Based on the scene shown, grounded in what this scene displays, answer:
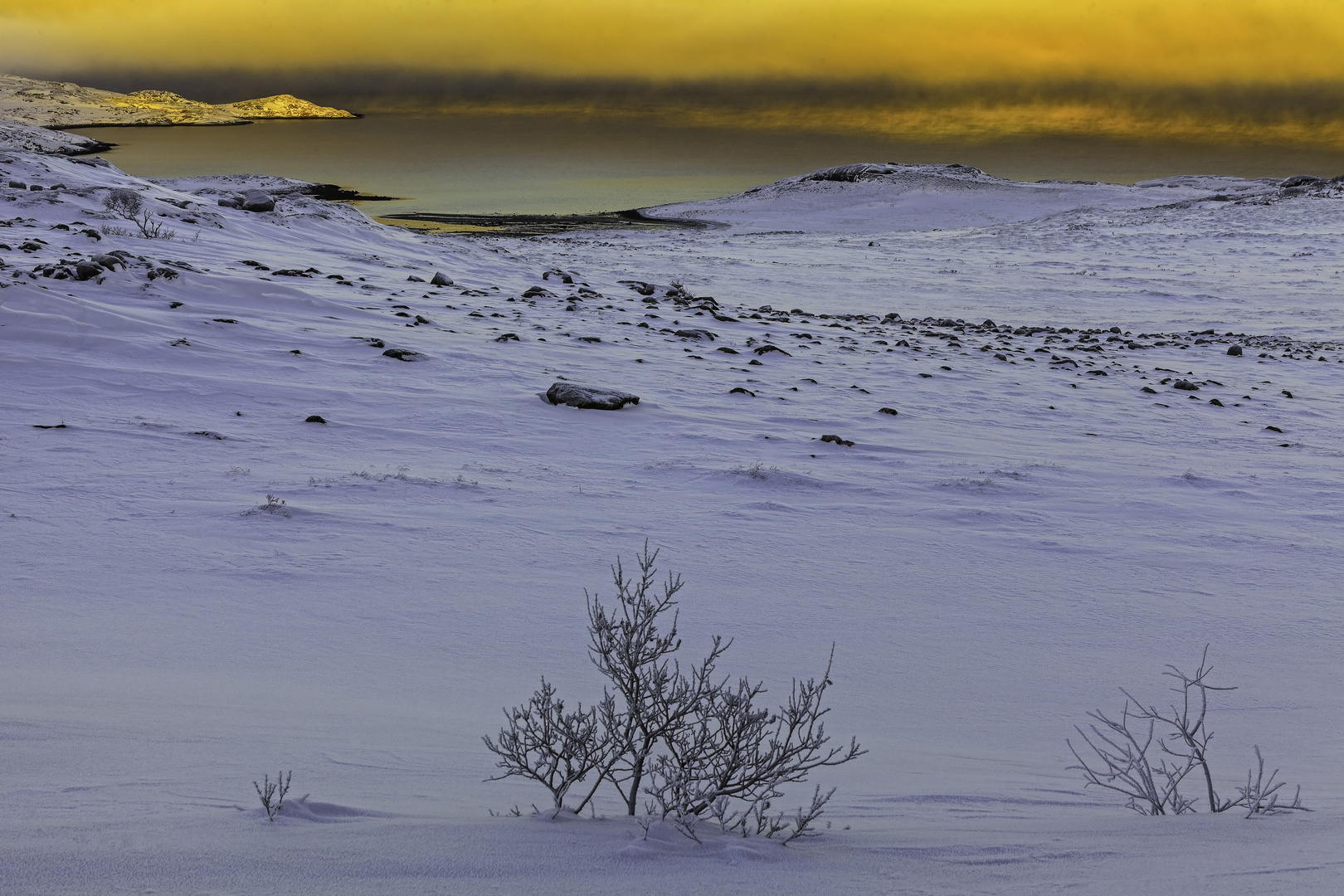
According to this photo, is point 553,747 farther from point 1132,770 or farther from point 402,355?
point 402,355

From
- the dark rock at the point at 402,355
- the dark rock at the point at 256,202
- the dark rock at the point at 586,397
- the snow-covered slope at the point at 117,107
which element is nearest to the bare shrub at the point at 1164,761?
the dark rock at the point at 586,397

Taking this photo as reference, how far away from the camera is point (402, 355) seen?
977 cm

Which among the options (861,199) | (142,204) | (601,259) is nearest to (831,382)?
(142,204)

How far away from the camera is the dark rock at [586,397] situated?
8531 millimetres

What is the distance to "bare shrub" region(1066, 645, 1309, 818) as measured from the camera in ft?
8.93

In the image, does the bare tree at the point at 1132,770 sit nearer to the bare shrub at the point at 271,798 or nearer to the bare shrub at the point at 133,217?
the bare shrub at the point at 271,798

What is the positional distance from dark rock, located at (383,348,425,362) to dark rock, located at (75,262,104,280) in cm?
389

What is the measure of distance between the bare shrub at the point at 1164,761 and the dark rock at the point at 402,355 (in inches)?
303

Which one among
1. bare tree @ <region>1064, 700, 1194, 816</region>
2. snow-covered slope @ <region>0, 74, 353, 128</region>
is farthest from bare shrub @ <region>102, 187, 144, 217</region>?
snow-covered slope @ <region>0, 74, 353, 128</region>

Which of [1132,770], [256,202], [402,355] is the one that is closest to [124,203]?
[256,202]

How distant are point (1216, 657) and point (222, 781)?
13.7 feet

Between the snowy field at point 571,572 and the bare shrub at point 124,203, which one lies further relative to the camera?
the bare shrub at point 124,203

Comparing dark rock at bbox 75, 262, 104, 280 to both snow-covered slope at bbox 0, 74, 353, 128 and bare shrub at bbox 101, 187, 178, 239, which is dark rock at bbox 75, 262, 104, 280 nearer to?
bare shrub at bbox 101, 187, 178, 239

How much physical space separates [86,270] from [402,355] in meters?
4.11
